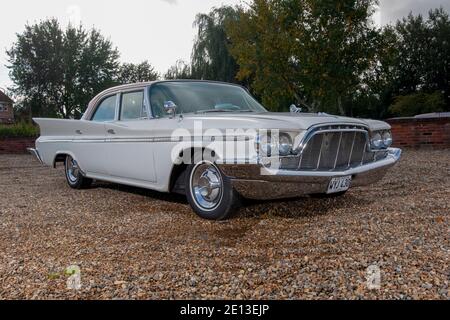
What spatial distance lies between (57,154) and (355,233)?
4872mm

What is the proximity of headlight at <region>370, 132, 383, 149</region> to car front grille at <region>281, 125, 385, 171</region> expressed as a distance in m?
0.14

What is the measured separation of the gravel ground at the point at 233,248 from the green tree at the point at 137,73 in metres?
39.9

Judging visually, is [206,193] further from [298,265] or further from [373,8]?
[373,8]

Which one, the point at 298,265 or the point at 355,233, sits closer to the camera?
the point at 298,265

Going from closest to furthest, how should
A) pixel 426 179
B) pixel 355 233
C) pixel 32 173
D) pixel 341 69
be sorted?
pixel 355 233 < pixel 426 179 < pixel 32 173 < pixel 341 69

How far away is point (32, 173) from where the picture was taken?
920cm

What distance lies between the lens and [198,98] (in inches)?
190

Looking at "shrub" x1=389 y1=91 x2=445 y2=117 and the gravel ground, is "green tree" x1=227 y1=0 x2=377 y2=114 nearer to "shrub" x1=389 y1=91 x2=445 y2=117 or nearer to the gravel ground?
"shrub" x1=389 y1=91 x2=445 y2=117

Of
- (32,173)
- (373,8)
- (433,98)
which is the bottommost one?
(32,173)

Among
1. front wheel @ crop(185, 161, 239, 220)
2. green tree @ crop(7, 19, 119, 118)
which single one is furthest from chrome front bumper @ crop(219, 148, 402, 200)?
green tree @ crop(7, 19, 119, 118)

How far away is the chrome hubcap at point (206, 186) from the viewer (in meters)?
4.03

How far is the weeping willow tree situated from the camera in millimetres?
27203

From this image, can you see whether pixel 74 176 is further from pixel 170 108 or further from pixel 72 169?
pixel 170 108

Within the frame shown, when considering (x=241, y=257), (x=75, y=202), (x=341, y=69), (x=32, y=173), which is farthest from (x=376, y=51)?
(x=241, y=257)
